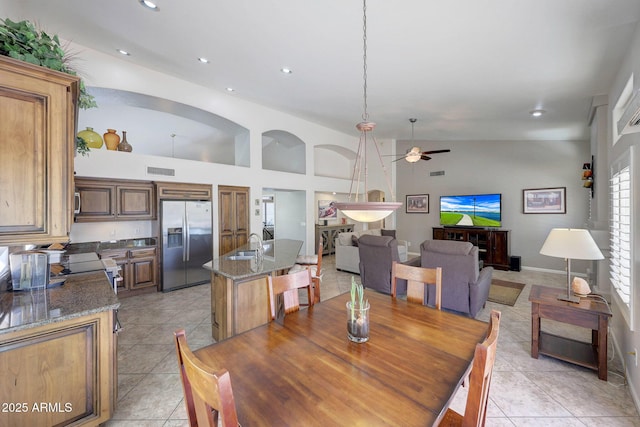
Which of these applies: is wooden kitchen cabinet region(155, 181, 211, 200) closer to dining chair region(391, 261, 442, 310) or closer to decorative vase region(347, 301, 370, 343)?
dining chair region(391, 261, 442, 310)

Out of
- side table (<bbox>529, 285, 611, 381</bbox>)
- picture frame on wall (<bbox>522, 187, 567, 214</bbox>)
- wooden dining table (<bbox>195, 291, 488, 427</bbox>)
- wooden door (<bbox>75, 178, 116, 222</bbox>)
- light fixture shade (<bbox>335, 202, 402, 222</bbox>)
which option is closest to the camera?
wooden dining table (<bbox>195, 291, 488, 427</bbox>)

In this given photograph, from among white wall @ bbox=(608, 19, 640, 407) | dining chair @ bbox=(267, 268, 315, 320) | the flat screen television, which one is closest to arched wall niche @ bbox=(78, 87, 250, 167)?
dining chair @ bbox=(267, 268, 315, 320)

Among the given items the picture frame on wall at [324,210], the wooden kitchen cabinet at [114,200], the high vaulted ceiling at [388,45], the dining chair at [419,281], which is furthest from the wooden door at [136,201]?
the picture frame on wall at [324,210]

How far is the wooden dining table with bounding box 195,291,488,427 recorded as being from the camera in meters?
0.92

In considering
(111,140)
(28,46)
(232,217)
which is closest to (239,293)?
(28,46)

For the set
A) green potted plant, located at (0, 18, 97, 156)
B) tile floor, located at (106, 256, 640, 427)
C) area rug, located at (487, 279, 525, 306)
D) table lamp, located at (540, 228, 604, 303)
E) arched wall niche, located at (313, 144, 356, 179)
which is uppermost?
arched wall niche, located at (313, 144, 356, 179)

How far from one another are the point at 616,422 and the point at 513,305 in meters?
2.36

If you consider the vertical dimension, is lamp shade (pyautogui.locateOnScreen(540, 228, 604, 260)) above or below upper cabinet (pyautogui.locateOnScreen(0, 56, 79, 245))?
below

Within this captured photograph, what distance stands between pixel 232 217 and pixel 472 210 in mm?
5984

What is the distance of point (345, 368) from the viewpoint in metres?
1.18

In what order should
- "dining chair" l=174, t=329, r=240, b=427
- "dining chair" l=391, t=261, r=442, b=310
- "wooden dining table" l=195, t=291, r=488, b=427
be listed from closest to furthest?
"dining chair" l=174, t=329, r=240, b=427 < "wooden dining table" l=195, t=291, r=488, b=427 < "dining chair" l=391, t=261, r=442, b=310

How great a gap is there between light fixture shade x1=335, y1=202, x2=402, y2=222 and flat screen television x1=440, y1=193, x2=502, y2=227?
240 inches

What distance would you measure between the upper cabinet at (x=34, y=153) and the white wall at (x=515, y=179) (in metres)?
7.72

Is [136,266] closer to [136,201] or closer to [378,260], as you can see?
[136,201]
